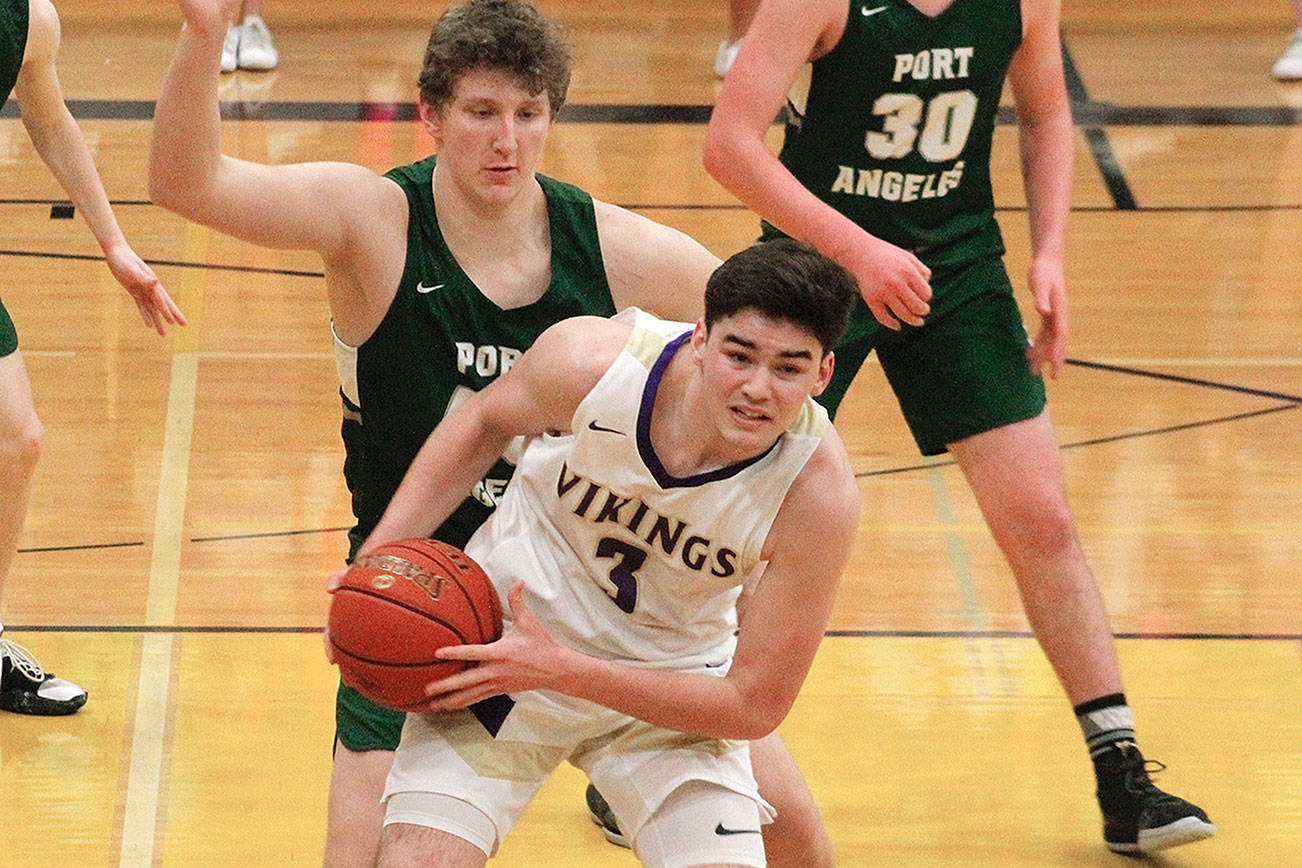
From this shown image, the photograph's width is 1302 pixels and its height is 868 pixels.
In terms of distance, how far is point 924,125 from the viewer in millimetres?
3842

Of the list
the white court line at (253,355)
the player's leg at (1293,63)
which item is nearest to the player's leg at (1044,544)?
the white court line at (253,355)

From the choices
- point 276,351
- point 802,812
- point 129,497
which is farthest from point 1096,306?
point 802,812

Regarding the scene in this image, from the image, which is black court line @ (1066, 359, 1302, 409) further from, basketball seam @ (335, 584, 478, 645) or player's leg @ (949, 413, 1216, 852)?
basketball seam @ (335, 584, 478, 645)

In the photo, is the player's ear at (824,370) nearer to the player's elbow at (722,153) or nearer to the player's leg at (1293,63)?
the player's elbow at (722,153)

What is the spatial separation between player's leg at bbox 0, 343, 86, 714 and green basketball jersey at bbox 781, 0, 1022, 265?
1735 millimetres

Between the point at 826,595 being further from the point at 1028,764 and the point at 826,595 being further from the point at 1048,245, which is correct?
the point at 1028,764

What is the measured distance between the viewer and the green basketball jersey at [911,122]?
3.78 m

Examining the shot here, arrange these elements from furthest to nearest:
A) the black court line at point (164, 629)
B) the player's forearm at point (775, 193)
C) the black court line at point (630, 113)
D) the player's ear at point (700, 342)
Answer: the black court line at point (630, 113) → the black court line at point (164, 629) → the player's forearm at point (775, 193) → the player's ear at point (700, 342)

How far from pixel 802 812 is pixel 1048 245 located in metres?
1.42

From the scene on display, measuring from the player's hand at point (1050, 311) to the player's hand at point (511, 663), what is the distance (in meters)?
1.51

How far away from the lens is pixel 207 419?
19.7ft

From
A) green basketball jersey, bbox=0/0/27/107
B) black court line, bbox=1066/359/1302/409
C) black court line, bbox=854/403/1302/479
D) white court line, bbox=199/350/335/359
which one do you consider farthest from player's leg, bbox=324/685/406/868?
black court line, bbox=1066/359/1302/409

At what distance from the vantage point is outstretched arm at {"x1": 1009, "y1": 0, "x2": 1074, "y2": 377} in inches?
151

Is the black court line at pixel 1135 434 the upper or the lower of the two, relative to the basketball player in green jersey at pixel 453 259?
lower
